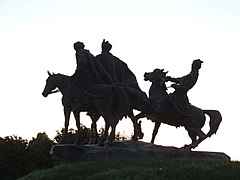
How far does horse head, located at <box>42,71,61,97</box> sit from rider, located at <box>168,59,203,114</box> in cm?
394

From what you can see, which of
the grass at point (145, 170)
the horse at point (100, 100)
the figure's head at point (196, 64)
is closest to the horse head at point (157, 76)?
the figure's head at point (196, 64)

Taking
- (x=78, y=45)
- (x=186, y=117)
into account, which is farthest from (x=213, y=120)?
(x=78, y=45)

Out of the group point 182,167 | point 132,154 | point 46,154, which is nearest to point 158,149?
point 132,154

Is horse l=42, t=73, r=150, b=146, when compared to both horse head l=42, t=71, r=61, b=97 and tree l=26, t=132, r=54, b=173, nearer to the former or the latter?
horse head l=42, t=71, r=61, b=97

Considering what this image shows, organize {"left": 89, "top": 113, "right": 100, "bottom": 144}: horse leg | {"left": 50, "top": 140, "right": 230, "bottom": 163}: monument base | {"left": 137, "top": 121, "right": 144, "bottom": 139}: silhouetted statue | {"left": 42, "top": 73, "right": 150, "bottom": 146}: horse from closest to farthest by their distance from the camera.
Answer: {"left": 50, "top": 140, "right": 230, "bottom": 163}: monument base → {"left": 42, "top": 73, "right": 150, "bottom": 146}: horse → {"left": 89, "top": 113, "right": 100, "bottom": 144}: horse leg → {"left": 137, "top": 121, "right": 144, "bottom": 139}: silhouetted statue

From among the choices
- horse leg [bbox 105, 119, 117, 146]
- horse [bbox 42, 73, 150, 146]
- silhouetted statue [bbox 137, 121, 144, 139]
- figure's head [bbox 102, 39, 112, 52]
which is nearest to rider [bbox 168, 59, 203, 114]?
horse [bbox 42, 73, 150, 146]

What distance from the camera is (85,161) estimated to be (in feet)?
53.5

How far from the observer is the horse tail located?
59.7ft

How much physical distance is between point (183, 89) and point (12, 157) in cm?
2143

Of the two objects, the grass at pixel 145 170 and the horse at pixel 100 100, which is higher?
the horse at pixel 100 100

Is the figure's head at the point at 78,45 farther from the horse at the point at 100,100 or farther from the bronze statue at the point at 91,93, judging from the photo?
the horse at the point at 100,100

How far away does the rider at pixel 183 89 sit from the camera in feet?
59.4

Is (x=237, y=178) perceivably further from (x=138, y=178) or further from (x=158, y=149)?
(x=158, y=149)

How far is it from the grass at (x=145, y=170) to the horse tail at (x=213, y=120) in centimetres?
304
